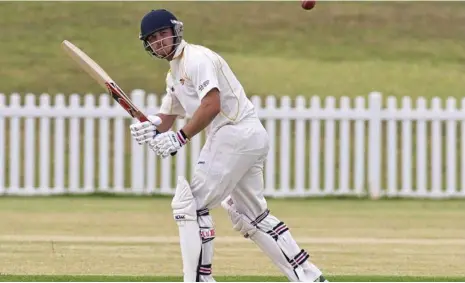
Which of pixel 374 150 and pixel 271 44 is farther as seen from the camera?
pixel 271 44

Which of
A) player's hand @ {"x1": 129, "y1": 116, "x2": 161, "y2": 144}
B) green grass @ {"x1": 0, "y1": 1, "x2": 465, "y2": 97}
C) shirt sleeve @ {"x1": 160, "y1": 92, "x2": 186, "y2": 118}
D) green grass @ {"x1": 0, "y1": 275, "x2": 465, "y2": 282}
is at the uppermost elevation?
green grass @ {"x1": 0, "y1": 1, "x2": 465, "y2": 97}

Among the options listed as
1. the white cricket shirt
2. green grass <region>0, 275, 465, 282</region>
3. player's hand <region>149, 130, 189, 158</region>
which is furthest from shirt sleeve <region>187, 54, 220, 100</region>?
green grass <region>0, 275, 465, 282</region>

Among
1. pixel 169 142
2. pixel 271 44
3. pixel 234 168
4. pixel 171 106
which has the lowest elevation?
pixel 234 168

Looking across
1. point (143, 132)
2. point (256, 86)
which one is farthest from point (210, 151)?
point (256, 86)

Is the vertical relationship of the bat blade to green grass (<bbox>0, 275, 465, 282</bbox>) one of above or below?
above

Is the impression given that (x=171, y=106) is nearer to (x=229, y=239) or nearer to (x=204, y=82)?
(x=204, y=82)

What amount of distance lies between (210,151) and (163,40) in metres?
0.70

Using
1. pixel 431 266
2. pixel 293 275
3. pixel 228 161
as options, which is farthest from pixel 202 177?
pixel 431 266

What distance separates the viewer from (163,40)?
859cm

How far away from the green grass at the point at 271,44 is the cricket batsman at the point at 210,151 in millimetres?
11993

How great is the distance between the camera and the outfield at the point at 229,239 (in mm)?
9977

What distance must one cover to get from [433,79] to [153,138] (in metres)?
13.8

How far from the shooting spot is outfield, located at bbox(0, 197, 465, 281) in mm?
9977

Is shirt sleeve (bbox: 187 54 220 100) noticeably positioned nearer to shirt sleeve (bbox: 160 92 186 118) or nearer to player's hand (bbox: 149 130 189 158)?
player's hand (bbox: 149 130 189 158)
